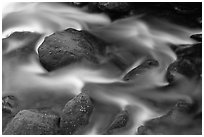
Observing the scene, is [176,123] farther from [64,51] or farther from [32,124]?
[64,51]

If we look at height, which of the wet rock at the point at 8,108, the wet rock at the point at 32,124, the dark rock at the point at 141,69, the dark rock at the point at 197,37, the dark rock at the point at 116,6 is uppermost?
the dark rock at the point at 116,6

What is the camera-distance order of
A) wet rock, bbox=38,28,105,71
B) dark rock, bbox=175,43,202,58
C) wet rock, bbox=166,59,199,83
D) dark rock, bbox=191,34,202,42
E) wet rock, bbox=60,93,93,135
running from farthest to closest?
dark rock, bbox=191,34,202,42 → dark rock, bbox=175,43,202,58 → wet rock, bbox=38,28,105,71 → wet rock, bbox=166,59,199,83 → wet rock, bbox=60,93,93,135

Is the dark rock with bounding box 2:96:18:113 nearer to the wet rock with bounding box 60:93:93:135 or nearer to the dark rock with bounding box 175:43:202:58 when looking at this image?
the wet rock with bounding box 60:93:93:135

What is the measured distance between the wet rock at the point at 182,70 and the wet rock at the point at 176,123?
44 centimetres

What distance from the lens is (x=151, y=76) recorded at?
14.8ft

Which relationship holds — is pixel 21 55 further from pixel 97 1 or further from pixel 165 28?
pixel 165 28

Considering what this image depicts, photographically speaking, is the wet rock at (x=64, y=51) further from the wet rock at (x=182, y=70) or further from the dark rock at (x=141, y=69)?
the wet rock at (x=182, y=70)

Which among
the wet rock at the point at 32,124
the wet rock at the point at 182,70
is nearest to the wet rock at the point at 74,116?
the wet rock at the point at 32,124

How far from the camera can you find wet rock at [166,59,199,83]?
443cm

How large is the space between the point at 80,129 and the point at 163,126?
0.80 m

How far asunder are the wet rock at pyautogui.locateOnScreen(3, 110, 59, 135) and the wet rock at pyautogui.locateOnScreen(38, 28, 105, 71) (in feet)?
3.04

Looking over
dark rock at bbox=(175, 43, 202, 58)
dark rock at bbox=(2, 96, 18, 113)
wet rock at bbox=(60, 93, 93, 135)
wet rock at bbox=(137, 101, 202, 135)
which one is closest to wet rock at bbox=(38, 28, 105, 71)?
dark rock at bbox=(2, 96, 18, 113)

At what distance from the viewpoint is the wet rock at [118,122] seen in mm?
3850

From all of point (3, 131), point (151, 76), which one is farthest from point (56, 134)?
point (151, 76)
